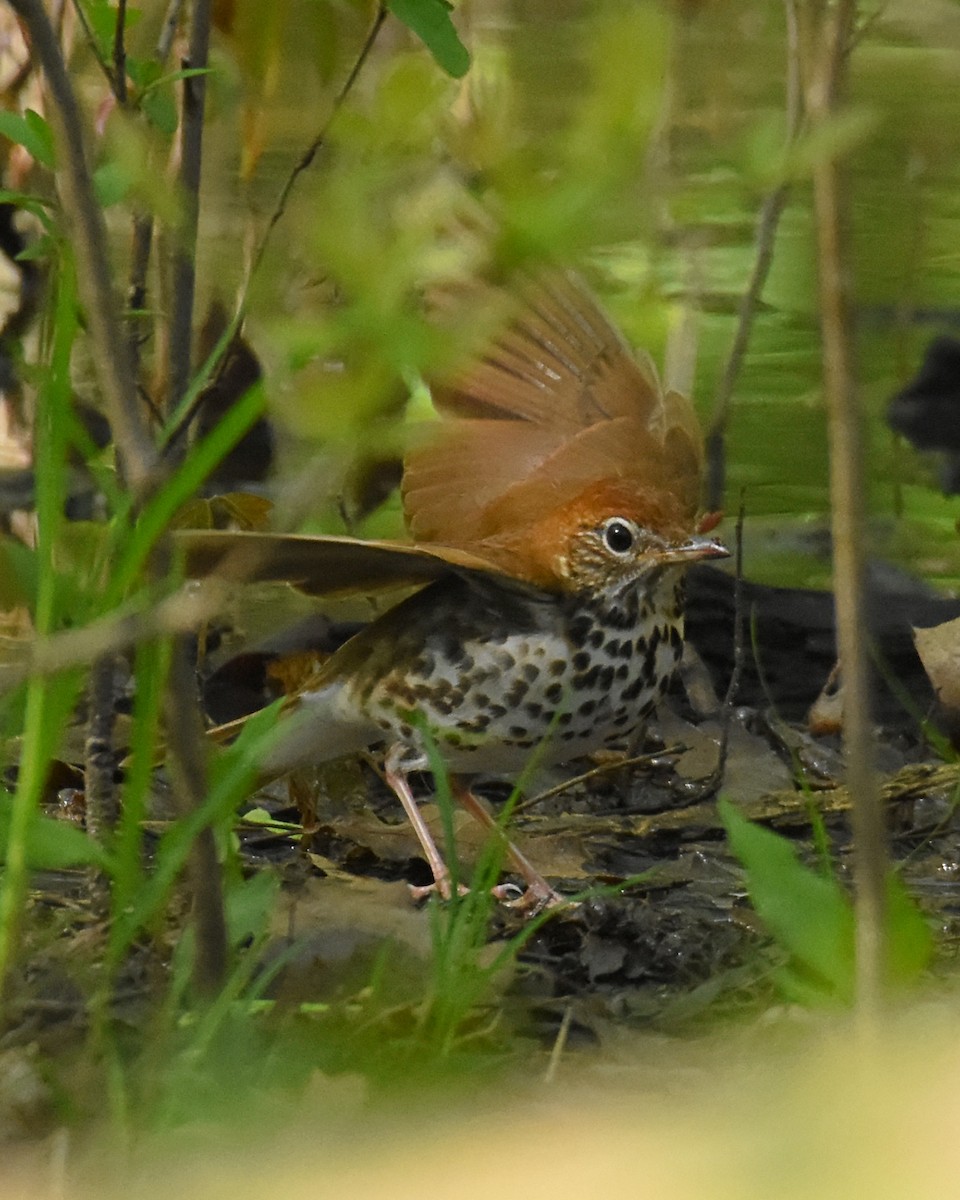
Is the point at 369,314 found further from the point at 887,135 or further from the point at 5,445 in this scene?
the point at 887,135

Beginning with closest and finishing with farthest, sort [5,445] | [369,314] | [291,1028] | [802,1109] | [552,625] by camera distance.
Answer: [802,1109] → [369,314] → [291,1028] → [552,625] → [5,445]

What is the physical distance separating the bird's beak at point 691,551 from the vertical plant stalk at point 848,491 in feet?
4.53

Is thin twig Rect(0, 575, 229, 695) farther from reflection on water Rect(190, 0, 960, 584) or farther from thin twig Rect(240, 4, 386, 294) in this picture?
thin twig Rect(240, 4, 386, 294)

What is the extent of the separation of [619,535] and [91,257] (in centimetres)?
140

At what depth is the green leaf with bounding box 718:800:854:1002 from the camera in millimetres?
1795

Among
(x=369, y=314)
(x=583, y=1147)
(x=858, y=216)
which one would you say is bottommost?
(x=583, y=1147)

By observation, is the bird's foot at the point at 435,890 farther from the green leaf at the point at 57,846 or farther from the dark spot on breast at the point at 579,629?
the green leaf at the point at 57,846

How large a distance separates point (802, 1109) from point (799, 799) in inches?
99.9

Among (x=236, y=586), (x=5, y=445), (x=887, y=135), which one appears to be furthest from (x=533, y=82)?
(x=236, y=586)

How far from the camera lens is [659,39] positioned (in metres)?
1.27

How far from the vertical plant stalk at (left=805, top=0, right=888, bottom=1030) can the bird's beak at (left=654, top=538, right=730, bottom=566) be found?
138 cm

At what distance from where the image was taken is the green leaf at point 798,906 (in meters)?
1.79

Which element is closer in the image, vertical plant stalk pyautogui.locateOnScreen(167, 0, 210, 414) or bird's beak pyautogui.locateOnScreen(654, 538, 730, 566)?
vertical plant stalk pyautogui.locateOnScreen(167, 0, 210, 414)

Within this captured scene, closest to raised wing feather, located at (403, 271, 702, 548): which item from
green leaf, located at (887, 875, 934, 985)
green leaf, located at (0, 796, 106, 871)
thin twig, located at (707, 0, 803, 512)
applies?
thin twig, located at (707, 0, 803, 512)
